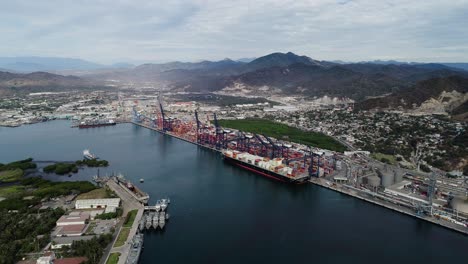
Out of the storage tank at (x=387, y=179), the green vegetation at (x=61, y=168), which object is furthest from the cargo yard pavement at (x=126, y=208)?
the storage tank at (x=387, y=179)

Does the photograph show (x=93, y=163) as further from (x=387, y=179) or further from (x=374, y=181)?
(x=387, y=179)

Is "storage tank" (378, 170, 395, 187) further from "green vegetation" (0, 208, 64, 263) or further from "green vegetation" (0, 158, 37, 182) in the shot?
"green vegetation" (0, 158, 37, 182)

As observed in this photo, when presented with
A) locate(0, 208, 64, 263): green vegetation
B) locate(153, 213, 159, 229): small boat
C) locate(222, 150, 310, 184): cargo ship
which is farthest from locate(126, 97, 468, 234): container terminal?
locate(0, 208, 64, 263): green vegetation

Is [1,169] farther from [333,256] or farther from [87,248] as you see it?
[333,256]

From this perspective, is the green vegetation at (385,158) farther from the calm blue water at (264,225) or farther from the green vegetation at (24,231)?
the green vegetation at (24,231)

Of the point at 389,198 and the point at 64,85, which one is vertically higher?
the point at 64,85

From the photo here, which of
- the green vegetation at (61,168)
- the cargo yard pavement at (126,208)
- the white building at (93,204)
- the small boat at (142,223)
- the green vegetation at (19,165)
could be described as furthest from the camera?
the green vegetation at (19,165)

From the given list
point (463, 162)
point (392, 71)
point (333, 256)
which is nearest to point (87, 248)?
point (333, 256)
